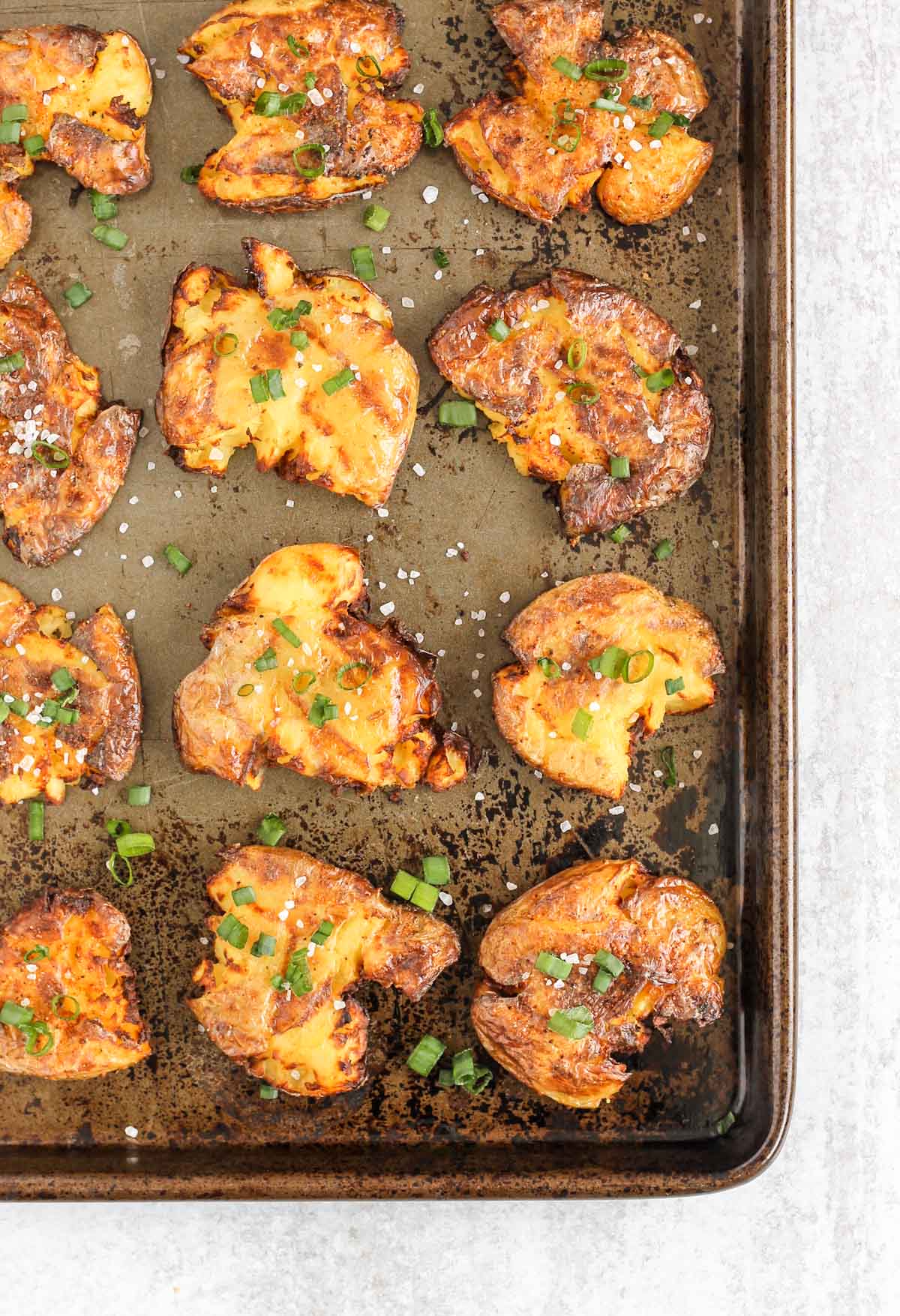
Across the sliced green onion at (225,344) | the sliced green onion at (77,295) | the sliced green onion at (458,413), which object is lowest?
the sliced green onion at (458,413)

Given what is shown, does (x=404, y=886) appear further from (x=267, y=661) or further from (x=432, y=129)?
(x=432, y=129)

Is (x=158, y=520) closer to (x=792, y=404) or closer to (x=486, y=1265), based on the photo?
(x=792, y=404)

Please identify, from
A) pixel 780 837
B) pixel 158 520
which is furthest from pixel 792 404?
pixel 158 520

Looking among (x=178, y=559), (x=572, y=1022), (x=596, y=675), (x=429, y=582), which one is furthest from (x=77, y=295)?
(x=572, y=1022)

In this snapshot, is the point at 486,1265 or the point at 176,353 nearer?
the point at 176,353

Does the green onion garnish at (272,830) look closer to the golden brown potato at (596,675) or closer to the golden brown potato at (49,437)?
the golden brown potato at (596,675)

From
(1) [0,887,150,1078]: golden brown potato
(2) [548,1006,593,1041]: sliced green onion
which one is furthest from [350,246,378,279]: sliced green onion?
(2) [548,1006,593,1041]: sliced green onion

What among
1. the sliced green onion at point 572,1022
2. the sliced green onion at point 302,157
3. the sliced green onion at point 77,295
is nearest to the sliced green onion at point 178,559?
the sliced green onion at point 77,295
